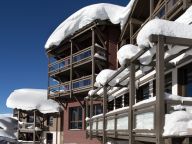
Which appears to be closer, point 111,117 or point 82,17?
point 111,117

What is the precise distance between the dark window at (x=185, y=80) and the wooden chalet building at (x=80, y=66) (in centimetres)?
1466

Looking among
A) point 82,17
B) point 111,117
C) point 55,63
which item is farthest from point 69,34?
point 111,117

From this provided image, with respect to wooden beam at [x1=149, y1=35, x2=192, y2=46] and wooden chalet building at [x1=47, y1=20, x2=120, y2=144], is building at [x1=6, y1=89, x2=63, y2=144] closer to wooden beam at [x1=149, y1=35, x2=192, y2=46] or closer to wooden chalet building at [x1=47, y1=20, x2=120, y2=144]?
wooden chalet building at [x1=47, y1=20, x2=120, y2=144]

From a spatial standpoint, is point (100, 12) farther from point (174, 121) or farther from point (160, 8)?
point (174, 121)

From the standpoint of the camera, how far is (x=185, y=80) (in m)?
12.7

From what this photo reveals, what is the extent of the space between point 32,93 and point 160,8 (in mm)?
30532

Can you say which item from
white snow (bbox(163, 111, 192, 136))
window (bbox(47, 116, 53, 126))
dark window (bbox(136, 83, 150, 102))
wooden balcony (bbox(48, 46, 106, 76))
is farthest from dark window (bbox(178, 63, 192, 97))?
window (bbox(47, 116, 53, 126))

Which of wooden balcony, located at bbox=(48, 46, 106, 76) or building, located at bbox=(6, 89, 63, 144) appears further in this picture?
building, located at bbox=(6, 89, 63, 144)

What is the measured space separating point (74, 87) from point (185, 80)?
1809 centimetres

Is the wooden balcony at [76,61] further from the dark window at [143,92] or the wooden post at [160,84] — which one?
the wooden post at [160,84]

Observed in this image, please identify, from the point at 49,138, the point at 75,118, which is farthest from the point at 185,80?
the point at 49,138

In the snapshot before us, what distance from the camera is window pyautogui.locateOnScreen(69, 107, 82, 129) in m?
31.6

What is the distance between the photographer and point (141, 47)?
875 centimetres

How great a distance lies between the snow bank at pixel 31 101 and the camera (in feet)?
130
